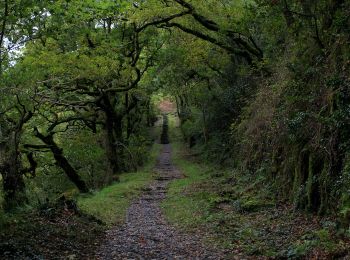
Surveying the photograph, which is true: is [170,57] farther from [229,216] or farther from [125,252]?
[125,252]

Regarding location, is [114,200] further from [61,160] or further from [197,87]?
[197,87]

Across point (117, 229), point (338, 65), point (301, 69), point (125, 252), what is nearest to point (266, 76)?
point (301, 69)

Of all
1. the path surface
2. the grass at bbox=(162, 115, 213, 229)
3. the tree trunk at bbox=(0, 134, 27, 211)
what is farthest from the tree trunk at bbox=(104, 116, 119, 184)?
the tree trunk at bbox=(0, 134, 27, 211)

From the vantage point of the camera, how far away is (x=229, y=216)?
12.4 m

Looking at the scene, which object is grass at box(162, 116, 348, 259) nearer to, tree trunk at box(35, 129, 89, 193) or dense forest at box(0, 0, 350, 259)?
dense forest at box(0, 0, 350, 259)

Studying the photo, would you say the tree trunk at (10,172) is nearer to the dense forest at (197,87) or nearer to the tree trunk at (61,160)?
the dense forest at (197,87)

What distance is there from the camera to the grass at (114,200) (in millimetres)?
14164

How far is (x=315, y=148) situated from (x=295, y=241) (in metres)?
2.69

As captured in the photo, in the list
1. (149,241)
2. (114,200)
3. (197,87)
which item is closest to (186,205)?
(114,200)

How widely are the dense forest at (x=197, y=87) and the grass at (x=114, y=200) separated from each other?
93cm

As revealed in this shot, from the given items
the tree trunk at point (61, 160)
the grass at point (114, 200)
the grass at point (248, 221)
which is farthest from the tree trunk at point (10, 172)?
the tree trunk at point (61, 160)

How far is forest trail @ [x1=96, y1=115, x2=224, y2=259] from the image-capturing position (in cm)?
921

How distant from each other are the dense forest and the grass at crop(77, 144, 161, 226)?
3.06ft

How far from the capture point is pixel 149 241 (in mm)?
10664
